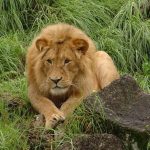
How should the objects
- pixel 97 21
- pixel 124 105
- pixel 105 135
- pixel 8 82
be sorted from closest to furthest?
pixel 105 135
pixel 124 105
pixel 8 82
pixel 97 21

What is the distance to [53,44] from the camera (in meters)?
6.59

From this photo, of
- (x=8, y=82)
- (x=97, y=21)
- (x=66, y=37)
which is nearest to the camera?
(x=66, y=37)

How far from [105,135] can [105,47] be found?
11.4 ft

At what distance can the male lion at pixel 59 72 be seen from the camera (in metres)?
6.47

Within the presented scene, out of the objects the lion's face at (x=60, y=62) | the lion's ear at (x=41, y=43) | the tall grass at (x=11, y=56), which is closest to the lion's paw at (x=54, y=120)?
the lion's face at (x=60, y=62)

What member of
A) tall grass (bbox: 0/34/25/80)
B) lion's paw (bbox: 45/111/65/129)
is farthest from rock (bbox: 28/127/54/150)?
tall grass (bbox: 0/34/25/80)

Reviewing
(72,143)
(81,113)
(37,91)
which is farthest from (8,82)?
(72,143)

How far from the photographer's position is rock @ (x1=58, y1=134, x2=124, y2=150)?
5719 millimetres

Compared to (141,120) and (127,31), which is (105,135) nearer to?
(141,120)

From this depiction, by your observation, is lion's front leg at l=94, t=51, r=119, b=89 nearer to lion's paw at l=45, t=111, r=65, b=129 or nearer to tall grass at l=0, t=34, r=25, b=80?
lion's paw at l=45, t=111, r=65, b=129

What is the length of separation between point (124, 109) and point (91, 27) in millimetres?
3447

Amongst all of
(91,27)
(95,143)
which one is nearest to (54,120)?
(95,143)

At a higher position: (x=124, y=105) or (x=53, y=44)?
(x=53, y=44)

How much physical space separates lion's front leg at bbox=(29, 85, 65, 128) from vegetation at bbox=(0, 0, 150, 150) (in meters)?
1.13
